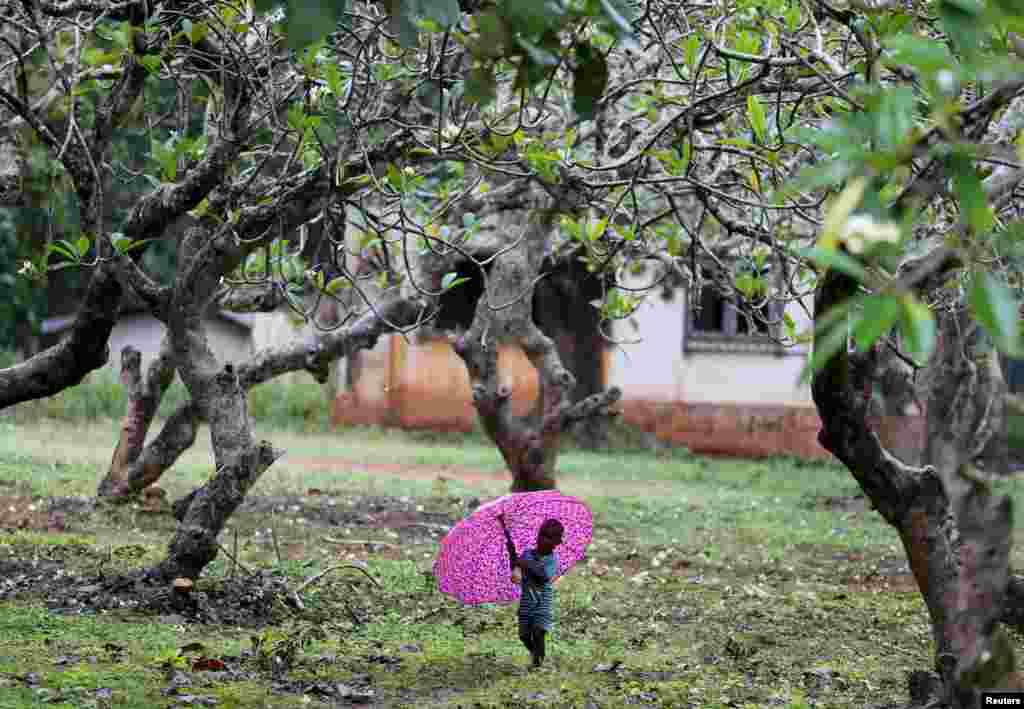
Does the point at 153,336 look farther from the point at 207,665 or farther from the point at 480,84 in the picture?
the point at 480,84

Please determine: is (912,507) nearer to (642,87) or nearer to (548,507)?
(548,507)

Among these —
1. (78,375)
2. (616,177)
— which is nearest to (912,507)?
(616,177)

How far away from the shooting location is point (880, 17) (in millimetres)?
4262

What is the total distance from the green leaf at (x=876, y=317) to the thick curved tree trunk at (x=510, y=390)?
26.8 feet

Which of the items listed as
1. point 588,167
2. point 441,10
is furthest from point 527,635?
point 441,10

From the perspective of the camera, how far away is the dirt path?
13430 mm

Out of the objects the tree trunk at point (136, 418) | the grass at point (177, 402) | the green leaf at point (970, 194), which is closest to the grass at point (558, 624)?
the tree trunk at point (136, 418)

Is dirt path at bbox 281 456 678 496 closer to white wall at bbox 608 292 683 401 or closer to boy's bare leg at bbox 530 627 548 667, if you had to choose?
white wall at bbox 608 292 683 401

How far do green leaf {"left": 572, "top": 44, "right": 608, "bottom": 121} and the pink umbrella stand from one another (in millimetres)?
2415

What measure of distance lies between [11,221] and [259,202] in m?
14.9

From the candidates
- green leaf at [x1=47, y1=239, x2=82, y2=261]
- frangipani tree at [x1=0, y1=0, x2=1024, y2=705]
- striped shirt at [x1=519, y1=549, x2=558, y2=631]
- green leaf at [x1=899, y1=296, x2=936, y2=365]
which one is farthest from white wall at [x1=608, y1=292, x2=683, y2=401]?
green leaf at [x1=899, y1=296, x2=936, y2=365]

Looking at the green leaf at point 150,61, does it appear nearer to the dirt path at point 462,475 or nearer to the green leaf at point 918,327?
the green leaf at point 918,327

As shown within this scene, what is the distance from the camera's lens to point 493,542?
5.65 meters

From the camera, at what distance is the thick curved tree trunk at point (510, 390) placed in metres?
10.3
